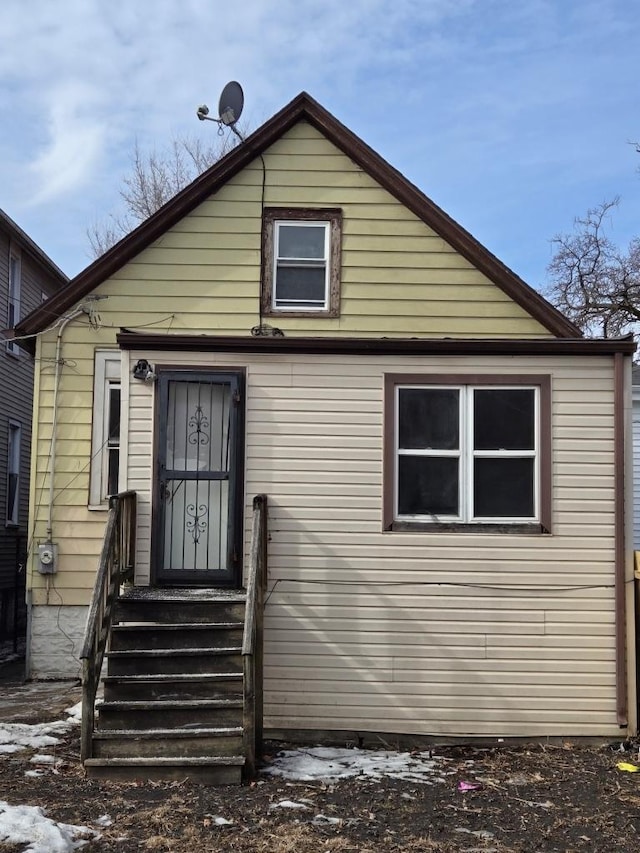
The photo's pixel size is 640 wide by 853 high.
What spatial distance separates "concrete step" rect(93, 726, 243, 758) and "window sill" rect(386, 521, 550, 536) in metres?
2.37

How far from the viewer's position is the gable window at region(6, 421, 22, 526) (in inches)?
631

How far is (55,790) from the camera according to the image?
19.7 feet

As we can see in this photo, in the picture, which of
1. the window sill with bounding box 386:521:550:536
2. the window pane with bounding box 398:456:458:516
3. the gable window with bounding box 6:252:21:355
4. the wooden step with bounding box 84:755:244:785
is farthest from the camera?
the gable window with bounding box 6:252:21:355

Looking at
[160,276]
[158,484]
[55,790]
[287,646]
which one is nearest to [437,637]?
[287,646]

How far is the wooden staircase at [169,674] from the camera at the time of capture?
636 cm

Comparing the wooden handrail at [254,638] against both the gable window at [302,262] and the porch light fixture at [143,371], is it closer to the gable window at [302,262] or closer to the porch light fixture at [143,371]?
the porch light fixture at [143,371]

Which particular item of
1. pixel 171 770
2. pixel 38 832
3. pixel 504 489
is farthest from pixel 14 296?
pixel 38 832

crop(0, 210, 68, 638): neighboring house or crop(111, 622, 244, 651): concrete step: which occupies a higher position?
crop(0, 210, 68, 638): neighboring house

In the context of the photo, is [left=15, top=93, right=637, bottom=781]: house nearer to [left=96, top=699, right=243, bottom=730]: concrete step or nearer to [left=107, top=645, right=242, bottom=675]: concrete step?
[left=107, top=645, right=242, bottom=675]: concrete step

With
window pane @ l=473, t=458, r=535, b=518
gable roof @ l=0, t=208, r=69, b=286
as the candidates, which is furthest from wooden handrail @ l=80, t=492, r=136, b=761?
gable roof @ l=0, t=208, r=69, b=286

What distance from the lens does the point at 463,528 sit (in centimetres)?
786

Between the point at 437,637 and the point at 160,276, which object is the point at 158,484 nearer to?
the point at 437,637

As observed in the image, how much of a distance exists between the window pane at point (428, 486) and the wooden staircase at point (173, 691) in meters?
1.75

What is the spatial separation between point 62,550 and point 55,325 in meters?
2.76
